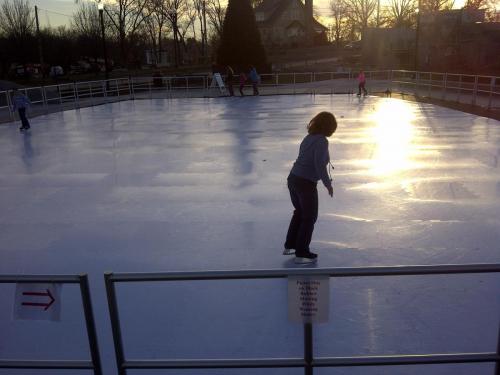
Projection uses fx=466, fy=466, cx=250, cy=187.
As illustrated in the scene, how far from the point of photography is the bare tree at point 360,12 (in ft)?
249

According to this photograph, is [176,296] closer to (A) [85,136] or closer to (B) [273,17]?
(A) [85,136]

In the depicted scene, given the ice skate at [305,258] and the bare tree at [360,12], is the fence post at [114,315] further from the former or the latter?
the bare tree at [360,12]

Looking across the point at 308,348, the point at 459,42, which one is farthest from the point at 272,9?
the point at 308,348

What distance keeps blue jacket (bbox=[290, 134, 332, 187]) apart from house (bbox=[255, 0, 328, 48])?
68135mm

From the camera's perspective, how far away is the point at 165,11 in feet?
177

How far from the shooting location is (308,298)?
228 centimetres

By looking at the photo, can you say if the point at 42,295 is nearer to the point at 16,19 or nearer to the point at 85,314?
the point at 85,314

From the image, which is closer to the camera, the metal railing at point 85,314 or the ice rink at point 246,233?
the metal railing at point 85,314

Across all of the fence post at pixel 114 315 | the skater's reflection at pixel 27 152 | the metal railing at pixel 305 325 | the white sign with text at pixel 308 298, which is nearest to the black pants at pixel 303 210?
the metal railing at pixel 305 325

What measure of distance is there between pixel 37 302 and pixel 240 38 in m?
32.9

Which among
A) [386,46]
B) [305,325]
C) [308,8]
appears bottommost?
[305,325]

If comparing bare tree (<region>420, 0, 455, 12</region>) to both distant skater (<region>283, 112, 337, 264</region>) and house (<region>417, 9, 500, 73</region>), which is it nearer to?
house (<region>417, 9, 500, 73</region>)

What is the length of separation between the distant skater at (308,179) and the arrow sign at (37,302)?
9.20 ft

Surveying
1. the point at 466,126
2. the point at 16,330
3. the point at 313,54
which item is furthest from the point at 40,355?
the point at 313,54
